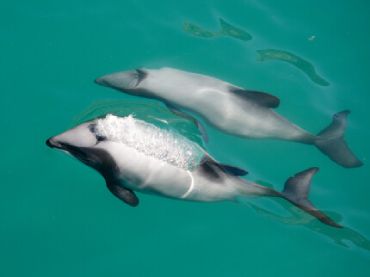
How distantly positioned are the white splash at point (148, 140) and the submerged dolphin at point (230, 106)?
0.88 m

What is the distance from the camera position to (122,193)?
655 centimetres

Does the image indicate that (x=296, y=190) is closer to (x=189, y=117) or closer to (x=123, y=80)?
(x=189, y=117)

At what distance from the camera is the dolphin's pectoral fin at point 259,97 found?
766 cm

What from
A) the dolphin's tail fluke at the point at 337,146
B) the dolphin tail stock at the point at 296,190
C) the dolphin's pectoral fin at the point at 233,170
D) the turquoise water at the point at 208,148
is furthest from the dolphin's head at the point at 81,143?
the dolphin's tail fluke at the point at 337,146

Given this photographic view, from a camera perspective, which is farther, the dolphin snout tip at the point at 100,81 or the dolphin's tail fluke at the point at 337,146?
the dolphin snout tip at the point at 100,81

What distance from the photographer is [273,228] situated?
26.2 ft

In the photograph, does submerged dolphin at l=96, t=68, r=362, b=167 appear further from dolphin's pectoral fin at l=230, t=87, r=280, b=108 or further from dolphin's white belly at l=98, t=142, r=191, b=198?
dolphin's white belly at l=98, t=142, r=191, b=198

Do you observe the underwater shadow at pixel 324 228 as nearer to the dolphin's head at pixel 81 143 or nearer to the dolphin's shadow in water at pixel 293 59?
the dolphin's shadow in water at pixel 293 59

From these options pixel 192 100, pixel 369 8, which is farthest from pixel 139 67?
pixel 369 8

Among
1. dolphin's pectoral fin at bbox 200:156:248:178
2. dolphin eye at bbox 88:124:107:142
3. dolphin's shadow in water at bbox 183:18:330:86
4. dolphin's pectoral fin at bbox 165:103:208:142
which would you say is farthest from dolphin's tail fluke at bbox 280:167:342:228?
dolphin's shadow in water at bbox 183:18:330:86

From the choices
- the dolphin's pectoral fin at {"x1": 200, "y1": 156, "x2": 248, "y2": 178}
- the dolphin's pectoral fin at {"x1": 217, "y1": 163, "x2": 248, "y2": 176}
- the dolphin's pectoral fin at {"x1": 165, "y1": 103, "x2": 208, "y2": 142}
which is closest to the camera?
the dolphin's pectoral fin at {"x1": 217, "y1": 163, "x2": 248, "y2": 176}

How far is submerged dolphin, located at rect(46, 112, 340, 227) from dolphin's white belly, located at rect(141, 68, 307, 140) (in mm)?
1075

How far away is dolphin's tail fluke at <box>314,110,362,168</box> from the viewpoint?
26.8 feet

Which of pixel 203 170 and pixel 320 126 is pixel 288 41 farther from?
pixel 203 170
